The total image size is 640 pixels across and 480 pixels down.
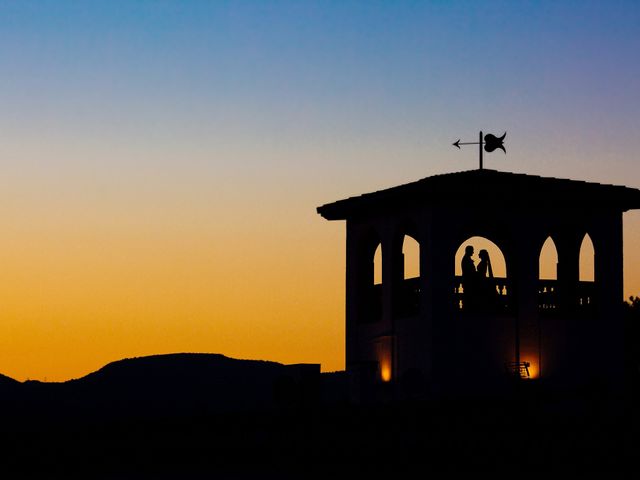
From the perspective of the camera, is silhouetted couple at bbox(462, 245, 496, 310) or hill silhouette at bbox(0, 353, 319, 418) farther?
hill silhouette at bbox(0, 353, 319, 418)

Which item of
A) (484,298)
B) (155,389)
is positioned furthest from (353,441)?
(155,389)

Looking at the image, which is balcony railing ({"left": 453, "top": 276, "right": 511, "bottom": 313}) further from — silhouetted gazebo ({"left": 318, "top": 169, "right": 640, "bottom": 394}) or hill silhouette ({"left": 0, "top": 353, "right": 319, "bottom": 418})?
hill silhouette ({"left": 0, "top": 353, "right": 319, "bottom": 418})

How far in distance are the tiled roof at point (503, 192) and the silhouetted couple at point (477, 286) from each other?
5.62 feet

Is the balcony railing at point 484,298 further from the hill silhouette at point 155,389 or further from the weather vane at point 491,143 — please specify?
the hill silhouette at point 155,389

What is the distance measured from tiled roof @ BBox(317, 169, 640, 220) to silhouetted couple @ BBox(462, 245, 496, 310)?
1.71 metres

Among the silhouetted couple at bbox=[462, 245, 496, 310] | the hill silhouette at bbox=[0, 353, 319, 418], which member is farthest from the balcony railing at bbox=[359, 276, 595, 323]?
the hill silhouette at bbox=[0, 353, 319, 418]

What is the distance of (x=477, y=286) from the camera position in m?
47.5

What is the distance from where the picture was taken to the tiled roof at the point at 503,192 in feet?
153

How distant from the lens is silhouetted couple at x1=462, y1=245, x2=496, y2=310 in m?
47.4

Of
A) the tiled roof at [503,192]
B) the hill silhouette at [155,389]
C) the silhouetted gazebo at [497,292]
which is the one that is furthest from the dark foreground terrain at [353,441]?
the hill silhouette at [155,389]

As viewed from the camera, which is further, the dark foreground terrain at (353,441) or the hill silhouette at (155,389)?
the hill silhouette at (155,389)

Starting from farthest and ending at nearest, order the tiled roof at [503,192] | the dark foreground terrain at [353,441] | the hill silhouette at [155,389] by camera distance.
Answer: the hill silhouette at [155,389] → the tiled roof at [503,192] → the dark foreground terrain at [353,441]

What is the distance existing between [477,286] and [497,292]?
53cm

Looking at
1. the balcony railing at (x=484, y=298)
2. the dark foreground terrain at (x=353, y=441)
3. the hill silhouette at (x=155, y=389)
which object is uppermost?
the hill silhouette at (x=155, y=389)
